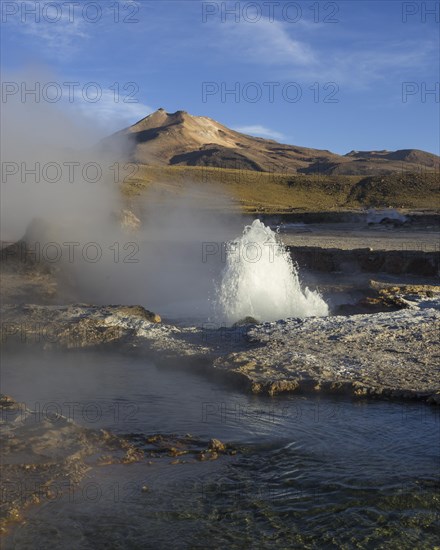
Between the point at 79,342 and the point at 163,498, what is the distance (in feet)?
13.3

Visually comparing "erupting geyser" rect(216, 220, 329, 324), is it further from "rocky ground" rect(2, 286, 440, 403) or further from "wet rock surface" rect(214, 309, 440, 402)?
"wet rock surface" rect(214, 309, 440, 402)

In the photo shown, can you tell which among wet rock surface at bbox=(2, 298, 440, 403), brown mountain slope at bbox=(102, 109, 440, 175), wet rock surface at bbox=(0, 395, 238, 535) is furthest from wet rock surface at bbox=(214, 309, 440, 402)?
brown mountain slope at bbox=(102, 109, 440, 175)

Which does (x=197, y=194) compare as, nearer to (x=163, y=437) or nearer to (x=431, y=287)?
(x=431, y=287)

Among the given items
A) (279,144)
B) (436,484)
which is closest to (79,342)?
(436,484)

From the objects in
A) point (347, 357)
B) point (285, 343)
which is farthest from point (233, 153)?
point (347, 357)

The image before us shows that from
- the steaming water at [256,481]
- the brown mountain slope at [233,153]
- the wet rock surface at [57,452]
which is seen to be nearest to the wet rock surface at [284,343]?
the steaming water at [256,481]

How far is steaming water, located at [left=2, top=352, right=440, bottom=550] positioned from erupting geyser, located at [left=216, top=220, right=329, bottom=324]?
335 cm

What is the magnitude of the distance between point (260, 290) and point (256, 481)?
576cm

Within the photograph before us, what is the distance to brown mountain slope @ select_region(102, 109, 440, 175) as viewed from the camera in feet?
323

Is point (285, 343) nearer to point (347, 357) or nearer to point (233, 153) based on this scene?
point (347, 357)

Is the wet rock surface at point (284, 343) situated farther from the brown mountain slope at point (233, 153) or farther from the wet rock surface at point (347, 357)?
the brown mountain slope at point (233, 153)

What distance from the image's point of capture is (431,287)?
1042 cm

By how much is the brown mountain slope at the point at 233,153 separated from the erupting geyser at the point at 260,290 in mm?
75914

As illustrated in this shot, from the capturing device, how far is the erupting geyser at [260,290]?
938cm
